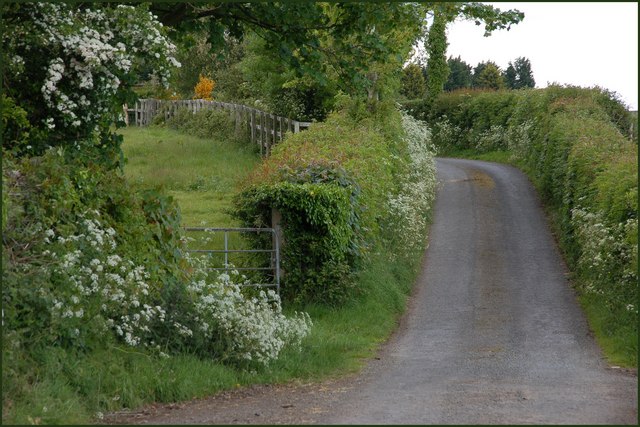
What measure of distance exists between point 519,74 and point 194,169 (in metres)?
63.9

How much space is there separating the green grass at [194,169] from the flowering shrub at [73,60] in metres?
8.44

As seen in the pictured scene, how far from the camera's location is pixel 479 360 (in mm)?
12969

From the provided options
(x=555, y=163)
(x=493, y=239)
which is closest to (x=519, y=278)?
(x=493, y=239)

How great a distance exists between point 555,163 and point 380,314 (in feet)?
36.1

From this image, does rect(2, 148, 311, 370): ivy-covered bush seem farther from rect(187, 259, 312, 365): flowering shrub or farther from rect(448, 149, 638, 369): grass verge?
rect(448, 149, 638, 369): grass verge

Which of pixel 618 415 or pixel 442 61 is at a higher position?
pixel 442 61

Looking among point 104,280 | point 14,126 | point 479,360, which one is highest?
point 14,126

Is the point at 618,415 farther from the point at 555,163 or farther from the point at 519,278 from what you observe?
the point at 555,163

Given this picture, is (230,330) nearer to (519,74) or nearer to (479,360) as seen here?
(479,360)

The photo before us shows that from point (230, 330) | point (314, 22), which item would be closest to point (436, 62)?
point (314, 22)

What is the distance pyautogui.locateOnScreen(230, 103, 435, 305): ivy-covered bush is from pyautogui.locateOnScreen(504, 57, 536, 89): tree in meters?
68.6

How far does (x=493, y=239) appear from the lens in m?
24.0

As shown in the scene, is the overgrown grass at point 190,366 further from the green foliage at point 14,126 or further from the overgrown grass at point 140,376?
the green foliage at point 14,126

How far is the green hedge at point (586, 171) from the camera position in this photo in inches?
624
